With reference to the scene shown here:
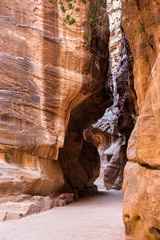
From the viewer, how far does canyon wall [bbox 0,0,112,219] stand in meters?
8.00

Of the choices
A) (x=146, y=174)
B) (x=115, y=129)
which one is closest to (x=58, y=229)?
(x=146, y=174)

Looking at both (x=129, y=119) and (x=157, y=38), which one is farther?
(x=129, y=119)

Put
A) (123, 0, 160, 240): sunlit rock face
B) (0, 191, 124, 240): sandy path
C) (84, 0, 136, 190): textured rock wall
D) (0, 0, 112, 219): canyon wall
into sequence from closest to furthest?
(123, 0, 160, 240): sunlit rock face < (0, 191, 124, 240): sandy path < (0, 0, 112, 219): canyon wall < (84, 0, 136, 190): textured rock wall

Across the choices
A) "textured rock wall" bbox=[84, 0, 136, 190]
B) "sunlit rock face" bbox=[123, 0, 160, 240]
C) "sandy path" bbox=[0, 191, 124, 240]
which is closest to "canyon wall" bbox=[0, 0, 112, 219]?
"sandy path" bbox=[0, 191, 124, 240]

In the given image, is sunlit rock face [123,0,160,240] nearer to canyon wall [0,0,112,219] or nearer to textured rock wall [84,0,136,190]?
canyon wall [0,0,112,219]

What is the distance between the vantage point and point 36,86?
9133 millimetres

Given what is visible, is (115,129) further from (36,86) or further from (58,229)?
(58,229)

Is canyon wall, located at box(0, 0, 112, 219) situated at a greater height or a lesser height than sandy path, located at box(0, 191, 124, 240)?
greater

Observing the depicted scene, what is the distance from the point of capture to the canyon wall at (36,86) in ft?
26.2

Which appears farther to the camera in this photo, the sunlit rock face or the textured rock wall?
the textured rock wall

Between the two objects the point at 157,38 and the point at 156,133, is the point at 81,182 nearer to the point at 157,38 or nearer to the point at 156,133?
the point at 157,38

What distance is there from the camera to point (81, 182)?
15883 mm

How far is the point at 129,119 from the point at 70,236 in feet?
41.7

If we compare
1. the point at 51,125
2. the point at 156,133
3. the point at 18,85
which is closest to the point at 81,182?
the point at 51,125
